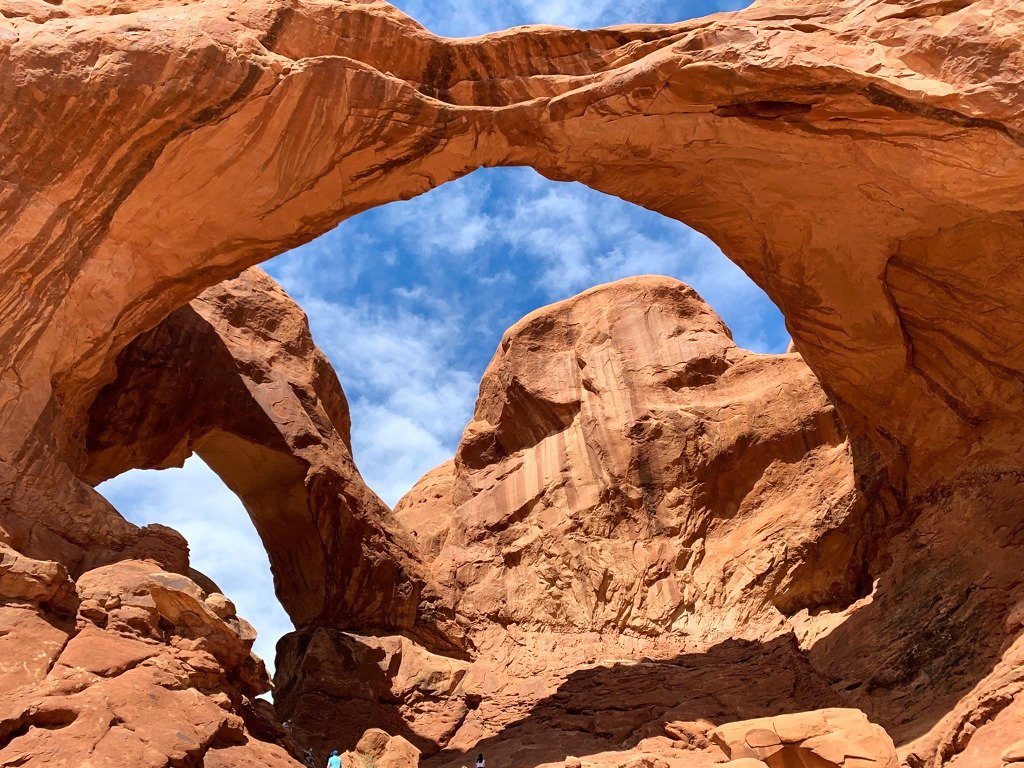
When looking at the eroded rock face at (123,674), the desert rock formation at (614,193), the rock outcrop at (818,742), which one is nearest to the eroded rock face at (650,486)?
the desert rock formation at (614,193)

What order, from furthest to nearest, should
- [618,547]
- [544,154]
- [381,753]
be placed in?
[618,547] → [544,154] → [381,753]

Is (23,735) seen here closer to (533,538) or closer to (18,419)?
(18,419)

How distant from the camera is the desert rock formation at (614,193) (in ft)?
31.1

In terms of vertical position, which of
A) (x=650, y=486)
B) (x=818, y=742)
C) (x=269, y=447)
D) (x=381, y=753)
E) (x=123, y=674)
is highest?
(x=269, y=447)

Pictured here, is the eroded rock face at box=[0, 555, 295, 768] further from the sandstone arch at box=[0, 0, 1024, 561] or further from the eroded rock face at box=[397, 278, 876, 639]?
the eroded rock face at box=[397, 278, 876, 639]

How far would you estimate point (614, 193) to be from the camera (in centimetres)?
1266

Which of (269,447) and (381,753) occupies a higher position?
(269,447)

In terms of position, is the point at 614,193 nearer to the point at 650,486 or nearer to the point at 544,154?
the point at 544,154

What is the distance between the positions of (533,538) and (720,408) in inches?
156

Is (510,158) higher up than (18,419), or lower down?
higher up

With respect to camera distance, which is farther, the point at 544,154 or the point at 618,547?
the point at 618,547

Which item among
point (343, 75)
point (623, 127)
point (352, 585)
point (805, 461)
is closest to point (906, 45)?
point (623, 127)

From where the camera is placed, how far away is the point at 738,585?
49.7ft

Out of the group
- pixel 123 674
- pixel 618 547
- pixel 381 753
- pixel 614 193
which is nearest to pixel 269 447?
pixel 381 753
